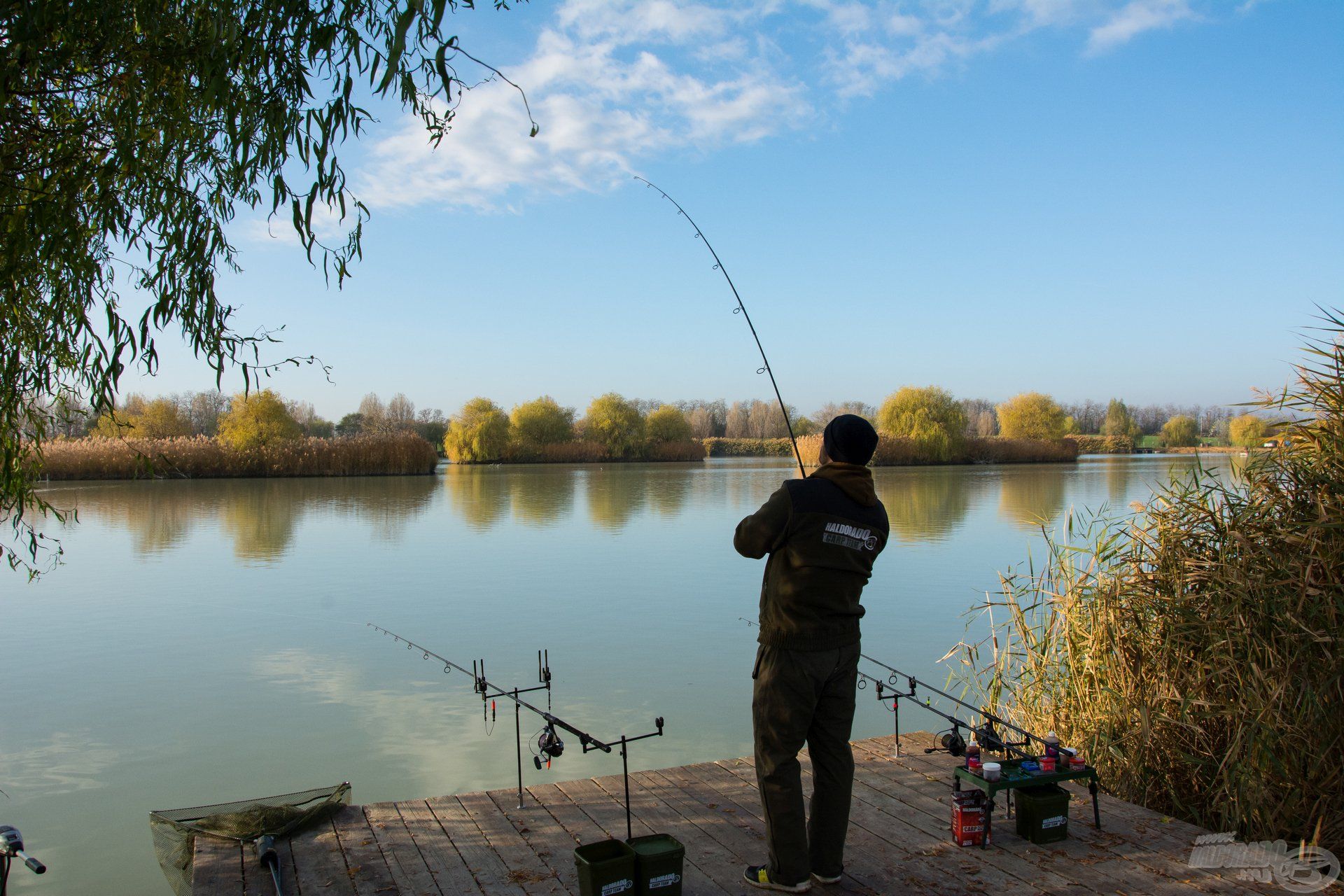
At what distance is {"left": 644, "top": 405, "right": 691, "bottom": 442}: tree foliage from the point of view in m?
55.8

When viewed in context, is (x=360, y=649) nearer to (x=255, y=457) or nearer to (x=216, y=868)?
(x=216, y=868)

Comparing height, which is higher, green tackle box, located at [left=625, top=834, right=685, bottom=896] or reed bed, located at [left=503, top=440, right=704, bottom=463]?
reed bed, located at [left=503, top=440, right=704, bottom=463]

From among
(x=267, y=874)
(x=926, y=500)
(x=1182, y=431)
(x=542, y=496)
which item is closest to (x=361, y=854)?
(x=267, y=874)

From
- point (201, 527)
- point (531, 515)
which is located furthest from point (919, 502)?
point (201, 527)

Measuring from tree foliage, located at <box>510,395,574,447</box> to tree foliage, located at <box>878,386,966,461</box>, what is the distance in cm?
1889

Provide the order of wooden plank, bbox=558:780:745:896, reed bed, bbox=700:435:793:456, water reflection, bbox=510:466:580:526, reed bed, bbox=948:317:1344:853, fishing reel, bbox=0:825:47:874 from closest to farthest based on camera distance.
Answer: fishing reel, bbox=0:825:47:874 < wooden plank, bbox=558:780:745:896 < reed bed, bbox=948:317:1344:853 < water reflection, bbox=510:466:580:526 < reed bed, bbox=700:435:793:456

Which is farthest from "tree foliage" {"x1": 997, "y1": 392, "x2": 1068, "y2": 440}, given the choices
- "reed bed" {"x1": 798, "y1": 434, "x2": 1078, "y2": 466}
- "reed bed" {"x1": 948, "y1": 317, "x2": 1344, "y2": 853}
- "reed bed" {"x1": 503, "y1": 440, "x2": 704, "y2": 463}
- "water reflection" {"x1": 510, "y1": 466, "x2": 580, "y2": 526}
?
"reed bed" {"x1": 948, "y1": 317, "x2": 1344, "y2": 853}

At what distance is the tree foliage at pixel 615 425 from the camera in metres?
54.2

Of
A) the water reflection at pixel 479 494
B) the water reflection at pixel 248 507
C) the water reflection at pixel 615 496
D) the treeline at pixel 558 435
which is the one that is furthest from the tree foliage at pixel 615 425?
the water reflection at pixel 248 507

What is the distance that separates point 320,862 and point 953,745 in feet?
9.61

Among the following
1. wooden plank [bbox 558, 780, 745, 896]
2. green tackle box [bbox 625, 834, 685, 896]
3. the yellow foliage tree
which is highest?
the yellow foliage tree

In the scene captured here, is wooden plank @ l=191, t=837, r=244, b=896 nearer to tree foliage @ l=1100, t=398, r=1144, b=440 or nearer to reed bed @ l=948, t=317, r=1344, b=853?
reed bed @ l=948, t=317, r=1344, b=853

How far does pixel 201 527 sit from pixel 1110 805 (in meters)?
18.1

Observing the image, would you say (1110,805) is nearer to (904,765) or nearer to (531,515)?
(904,765)
